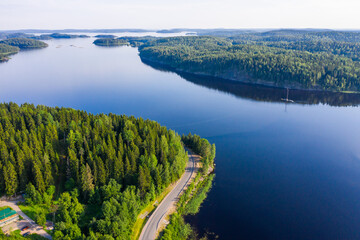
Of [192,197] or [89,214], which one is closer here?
[89,214]

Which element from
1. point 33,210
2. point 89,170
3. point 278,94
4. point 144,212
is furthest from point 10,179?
point 278,94

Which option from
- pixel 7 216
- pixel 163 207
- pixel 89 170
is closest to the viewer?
pixel 7 216

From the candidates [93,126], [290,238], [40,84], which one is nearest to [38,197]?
[93,126]

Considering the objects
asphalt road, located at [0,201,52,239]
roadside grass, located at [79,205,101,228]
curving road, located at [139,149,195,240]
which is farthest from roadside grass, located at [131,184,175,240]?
asphalt road, located at [0,201,52,239]

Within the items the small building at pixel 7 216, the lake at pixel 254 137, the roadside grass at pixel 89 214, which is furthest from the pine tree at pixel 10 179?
the lake at pixel 254 137

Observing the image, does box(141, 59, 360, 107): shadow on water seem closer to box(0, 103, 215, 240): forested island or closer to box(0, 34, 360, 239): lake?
box(0, 34, 360, 239): lake

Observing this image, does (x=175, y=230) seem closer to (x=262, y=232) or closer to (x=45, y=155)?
(x=262, y=232)

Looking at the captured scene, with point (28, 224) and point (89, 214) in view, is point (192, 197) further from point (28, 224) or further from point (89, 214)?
point (28, 224)
